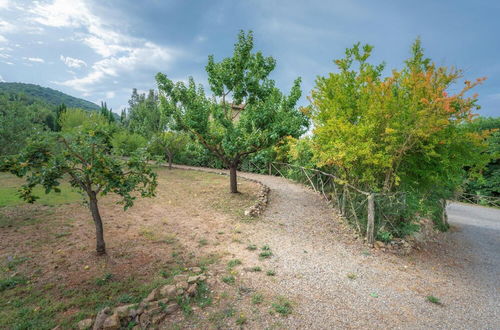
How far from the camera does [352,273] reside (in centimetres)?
551

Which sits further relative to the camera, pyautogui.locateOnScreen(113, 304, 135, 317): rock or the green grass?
the green grass

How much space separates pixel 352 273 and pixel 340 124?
412 cm

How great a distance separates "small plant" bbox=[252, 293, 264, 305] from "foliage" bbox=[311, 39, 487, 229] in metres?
4.73

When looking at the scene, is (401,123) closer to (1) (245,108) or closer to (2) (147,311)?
(1) (245,108)

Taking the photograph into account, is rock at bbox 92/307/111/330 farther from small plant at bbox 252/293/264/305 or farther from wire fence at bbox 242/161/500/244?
wire fence at bbox 242/161/500/244

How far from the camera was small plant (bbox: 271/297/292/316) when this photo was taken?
3948 mm

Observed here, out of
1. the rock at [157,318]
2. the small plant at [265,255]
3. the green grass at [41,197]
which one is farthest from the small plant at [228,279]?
the green grass at [41,197]

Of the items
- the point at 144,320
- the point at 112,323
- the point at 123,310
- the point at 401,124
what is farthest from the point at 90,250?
the point at 401,124

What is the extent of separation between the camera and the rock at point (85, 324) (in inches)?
136

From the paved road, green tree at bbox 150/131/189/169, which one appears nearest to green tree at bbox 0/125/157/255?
the paved road

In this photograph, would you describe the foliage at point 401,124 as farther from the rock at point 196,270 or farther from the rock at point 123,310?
the rock at point 123,310

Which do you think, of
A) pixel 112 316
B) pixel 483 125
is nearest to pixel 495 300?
pixel 112 316

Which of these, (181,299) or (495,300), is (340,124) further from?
(181,299)

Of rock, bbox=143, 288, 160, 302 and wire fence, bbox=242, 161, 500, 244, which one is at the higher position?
wire fence, bbox=242, 161, 500, 244
